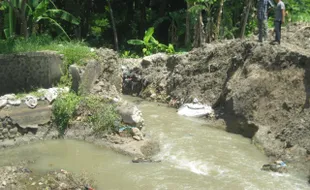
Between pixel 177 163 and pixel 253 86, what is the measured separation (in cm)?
391

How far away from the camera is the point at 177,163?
8625mm

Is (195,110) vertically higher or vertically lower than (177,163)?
higher

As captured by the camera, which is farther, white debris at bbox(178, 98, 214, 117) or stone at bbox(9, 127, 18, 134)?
white debris at bbox(178, 98, 214, 117)

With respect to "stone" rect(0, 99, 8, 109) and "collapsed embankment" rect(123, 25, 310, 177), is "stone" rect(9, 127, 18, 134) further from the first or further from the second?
"collapsed embankment" rect(123, 25, 310, 177)

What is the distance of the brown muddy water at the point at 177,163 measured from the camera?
24.9ft

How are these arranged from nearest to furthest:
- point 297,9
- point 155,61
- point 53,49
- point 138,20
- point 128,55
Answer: point 53,49 → point 155,61 → point 297,9 → point 128,55 → point 138,20

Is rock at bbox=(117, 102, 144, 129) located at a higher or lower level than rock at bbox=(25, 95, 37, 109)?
lower

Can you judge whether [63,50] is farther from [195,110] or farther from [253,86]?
[253,86]

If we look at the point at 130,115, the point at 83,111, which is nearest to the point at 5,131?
the point at 83,111

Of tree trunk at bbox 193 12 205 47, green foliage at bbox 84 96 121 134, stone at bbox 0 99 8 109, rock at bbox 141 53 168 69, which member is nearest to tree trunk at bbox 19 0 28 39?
stone at bbox 0 99 8 109

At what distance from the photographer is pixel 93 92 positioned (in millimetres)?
11000

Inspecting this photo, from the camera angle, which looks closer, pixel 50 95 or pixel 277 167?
pixel 277 167

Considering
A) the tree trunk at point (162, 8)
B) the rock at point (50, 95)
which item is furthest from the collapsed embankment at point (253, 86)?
the tree trunk at point (162, 8)

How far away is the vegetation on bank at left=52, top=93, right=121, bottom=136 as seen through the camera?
9.82 meters
